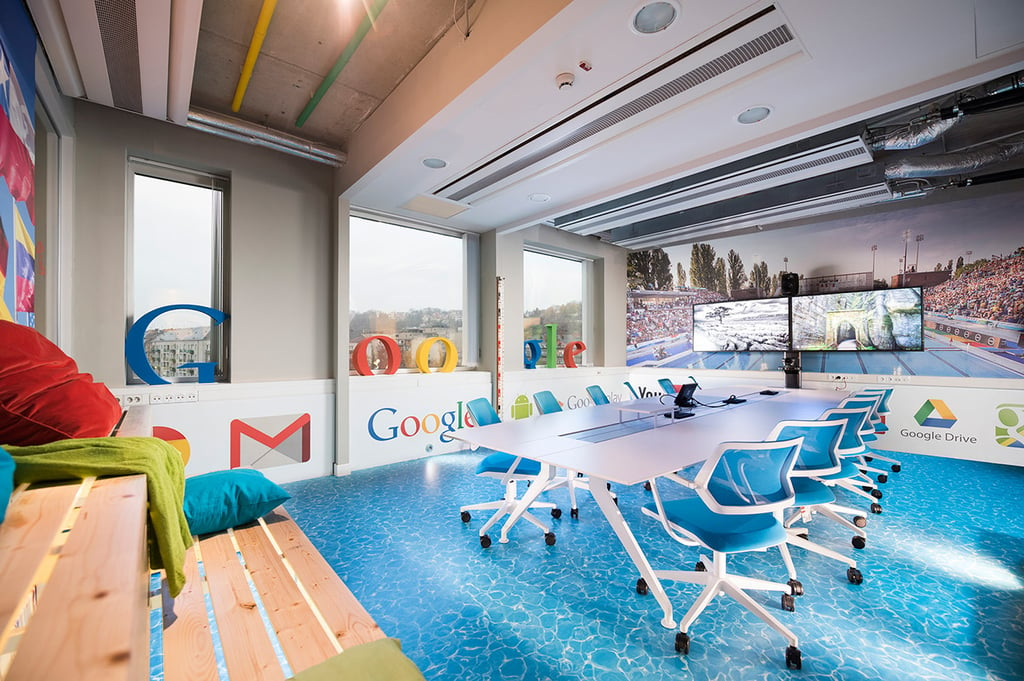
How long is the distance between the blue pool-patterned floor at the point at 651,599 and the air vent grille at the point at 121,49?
11.4 feet

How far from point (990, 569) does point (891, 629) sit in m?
1.24

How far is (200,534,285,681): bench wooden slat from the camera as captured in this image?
127 centimetres

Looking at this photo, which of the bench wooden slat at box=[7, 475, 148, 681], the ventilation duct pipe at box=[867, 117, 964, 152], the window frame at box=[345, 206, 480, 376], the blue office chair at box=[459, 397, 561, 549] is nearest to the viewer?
the bench wooden slat at box=[7, 475, 148, 681]

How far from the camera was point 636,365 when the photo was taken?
8359 millimetres

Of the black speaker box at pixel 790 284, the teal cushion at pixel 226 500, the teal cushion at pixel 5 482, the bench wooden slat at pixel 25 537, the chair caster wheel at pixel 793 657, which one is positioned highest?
the black speaker box at pixel 790 284

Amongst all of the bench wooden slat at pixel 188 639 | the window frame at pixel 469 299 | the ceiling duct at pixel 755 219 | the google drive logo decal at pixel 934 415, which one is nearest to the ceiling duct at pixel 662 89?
the window frame at pixel 469 299

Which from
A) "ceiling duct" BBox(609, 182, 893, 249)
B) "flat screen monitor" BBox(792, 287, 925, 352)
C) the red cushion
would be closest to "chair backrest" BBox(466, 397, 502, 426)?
the red cushion

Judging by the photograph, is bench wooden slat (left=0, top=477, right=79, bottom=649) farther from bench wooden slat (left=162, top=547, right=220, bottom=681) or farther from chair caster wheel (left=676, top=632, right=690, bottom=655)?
chair caster wheel (left=676, top=632, right=690, bottom=655)

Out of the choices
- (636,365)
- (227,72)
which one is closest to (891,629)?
(227,72)

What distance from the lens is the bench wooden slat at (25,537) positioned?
593 millimetres

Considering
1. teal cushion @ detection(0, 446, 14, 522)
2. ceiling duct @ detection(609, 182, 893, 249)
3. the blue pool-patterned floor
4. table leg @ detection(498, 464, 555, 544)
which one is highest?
ceiling duct @ detection(609, 182, 893, 249)

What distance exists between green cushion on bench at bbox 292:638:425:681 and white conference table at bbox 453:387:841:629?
114 cm

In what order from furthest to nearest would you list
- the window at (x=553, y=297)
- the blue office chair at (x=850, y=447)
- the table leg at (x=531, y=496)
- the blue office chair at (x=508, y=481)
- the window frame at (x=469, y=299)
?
the window at (x=553, y=297)
the window frame at (x=469, y=299)
the blue office chair at (x=508, y=481)
the table leg at (x=531, y=496)
the blue office chair at (x=850, y=447)

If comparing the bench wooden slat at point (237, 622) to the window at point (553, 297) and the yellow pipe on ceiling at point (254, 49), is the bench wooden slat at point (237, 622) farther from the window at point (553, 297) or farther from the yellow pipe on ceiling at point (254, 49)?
the window at point (553, 297)
